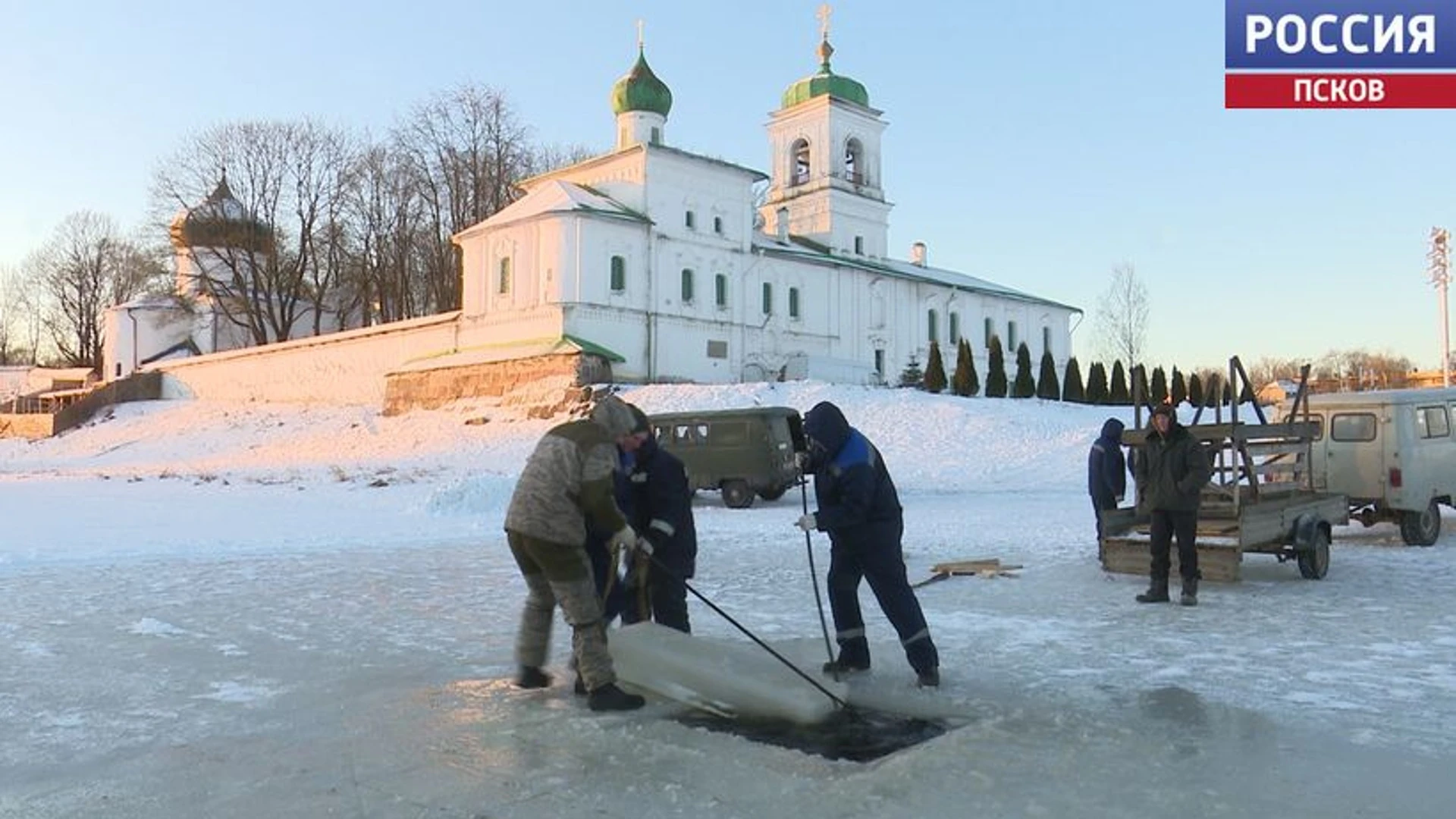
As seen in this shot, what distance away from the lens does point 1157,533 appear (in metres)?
8.99

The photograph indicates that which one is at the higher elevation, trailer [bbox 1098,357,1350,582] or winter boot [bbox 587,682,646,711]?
trailer [bbox 1098,357,1350,582]

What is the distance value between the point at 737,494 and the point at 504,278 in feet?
82.2

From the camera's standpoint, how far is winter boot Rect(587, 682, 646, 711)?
5.76m

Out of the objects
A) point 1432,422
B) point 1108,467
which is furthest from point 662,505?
point 1432,422

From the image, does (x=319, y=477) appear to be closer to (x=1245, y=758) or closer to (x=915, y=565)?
(x=915, y=565)

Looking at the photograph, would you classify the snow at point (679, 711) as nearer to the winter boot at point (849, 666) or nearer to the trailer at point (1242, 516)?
the winter boot at point (849, 666)

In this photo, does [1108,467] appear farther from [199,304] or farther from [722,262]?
[199,304]

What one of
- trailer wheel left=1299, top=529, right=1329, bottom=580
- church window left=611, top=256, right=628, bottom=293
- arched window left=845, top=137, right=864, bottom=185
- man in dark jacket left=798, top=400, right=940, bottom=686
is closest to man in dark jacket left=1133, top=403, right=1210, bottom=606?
trailer wheel left=1299, top=529, right=1329, bottom=580

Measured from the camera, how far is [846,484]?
20.9ft

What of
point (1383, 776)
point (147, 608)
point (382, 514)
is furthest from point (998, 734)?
point (382, 514)

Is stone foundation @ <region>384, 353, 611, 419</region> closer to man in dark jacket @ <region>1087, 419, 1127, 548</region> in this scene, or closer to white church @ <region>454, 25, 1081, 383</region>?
white church @ <region>454, 25, 1081, 383</region>

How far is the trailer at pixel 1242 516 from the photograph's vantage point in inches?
386

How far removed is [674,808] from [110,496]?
22.7 metres

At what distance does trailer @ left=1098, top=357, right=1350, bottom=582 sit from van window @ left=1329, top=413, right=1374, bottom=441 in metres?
2.60
